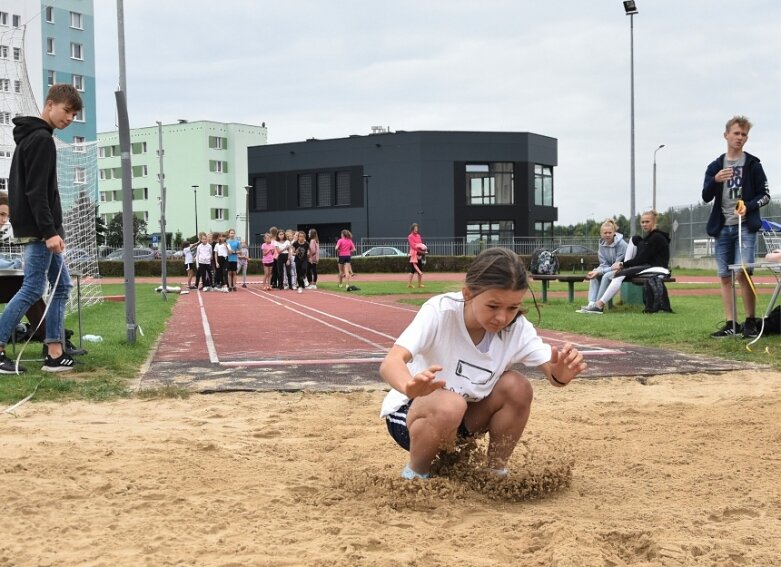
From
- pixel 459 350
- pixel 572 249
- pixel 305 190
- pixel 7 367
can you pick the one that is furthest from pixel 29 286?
pixel 305 190

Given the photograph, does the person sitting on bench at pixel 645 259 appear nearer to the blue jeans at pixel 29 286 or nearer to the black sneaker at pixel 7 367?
the blue jeans at pixel 29 286

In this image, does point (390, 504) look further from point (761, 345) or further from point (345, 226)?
point (345, 226)

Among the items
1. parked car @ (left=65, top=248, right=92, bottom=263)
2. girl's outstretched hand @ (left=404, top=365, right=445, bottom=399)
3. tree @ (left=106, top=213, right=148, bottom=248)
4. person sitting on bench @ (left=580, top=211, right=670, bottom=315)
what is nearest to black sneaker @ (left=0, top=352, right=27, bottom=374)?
girl's outstretched hand @ (left=404, top=365, right=445, bottom=399)

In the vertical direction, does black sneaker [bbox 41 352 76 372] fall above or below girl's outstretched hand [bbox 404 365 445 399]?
below

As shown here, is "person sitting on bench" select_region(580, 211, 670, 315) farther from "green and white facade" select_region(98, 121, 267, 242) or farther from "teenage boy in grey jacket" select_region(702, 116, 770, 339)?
"green and white facade" select_region(98, 121, 267, 242)

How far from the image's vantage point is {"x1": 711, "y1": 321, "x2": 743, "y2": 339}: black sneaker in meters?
8.68

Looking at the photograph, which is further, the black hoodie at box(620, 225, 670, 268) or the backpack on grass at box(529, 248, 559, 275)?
the backpack on grass at box(529, 248, 559, 275)

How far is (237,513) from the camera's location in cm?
304

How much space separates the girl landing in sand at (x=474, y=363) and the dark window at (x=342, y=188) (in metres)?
53.2

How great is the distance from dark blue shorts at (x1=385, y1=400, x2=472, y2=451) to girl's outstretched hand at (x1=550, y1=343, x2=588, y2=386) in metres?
0.48

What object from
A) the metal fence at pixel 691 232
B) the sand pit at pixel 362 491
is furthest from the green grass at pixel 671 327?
the metal fence at pixel 691 232

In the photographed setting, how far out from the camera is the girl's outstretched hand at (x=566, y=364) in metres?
3.19

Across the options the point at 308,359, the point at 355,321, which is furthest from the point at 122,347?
the point at 355,321

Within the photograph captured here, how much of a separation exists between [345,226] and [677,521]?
5421cm
